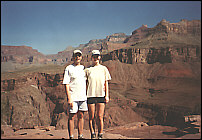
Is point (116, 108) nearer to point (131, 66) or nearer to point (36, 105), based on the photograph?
point (36, 105)

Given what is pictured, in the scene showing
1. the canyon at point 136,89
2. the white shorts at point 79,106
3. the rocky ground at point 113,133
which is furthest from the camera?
the canyon at point 136,89

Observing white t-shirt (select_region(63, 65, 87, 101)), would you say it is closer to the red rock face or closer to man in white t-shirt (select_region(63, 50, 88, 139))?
man in white t-shirt (select_region(63, 50, 88, 139))

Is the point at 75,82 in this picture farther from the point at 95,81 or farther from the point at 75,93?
the point at 95,81

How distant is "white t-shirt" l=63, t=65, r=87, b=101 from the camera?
4.46 meters

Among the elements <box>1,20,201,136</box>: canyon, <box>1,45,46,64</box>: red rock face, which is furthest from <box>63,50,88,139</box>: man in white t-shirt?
<box>1,45,46,64</box>: red rock face

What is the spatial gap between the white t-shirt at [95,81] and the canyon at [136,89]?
12571mm

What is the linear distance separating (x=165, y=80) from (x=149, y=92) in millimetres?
10694

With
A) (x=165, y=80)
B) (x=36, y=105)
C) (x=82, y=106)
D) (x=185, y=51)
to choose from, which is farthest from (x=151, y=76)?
(x=82, y=106)

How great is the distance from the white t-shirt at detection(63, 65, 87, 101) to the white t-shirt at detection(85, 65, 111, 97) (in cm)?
24

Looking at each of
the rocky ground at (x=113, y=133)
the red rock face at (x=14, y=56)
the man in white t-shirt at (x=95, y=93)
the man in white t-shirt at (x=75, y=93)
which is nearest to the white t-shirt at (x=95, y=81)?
the man in white t-shirt at (x=95, y=93)

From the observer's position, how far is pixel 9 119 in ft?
109

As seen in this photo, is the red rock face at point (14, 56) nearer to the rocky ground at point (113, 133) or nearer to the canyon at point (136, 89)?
the canyon at point (136, 89)

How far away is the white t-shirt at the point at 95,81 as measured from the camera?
4734 millimetres

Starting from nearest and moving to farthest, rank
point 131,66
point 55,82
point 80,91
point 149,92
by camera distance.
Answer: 1. point 80,91
2. point 55,82
3. point 149,92
4. point 131,66
